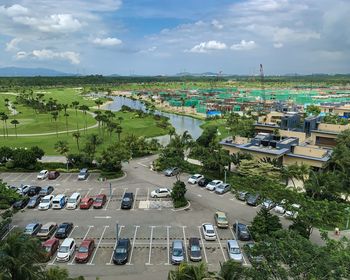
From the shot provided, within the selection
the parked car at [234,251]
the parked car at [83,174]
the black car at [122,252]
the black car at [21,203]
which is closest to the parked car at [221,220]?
the parked car at [234,251]

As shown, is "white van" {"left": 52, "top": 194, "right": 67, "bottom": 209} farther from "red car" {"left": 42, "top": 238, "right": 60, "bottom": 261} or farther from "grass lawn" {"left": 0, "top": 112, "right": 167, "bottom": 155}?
"grass lawn" {"left": 0, "top": 112, "right": 167, "bottom": 155}

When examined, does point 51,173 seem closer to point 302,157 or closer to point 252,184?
point 252,184

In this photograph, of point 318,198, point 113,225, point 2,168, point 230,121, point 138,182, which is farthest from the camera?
point 230,121

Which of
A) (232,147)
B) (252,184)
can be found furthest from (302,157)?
(252,184)

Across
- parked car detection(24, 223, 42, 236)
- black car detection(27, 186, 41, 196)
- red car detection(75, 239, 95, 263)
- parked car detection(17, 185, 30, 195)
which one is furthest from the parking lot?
parked car detection(17, 185, 30, 195)

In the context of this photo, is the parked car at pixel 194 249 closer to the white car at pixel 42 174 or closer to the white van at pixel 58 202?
the white van at pixel 58 202

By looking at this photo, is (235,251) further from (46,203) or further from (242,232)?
(46,203)
